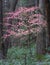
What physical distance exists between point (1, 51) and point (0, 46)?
25 cm

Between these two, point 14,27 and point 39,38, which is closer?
point 39,38

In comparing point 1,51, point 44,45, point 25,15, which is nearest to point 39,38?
point 44,45

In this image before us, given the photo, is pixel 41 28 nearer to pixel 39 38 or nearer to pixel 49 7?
pixel 39 38

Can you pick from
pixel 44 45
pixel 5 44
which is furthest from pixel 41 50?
pixel 5 44

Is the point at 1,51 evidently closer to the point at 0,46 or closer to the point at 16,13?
→ the point at 0,46

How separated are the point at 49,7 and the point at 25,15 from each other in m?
Result: 1.46

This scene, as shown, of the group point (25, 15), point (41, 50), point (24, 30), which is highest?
point (25, 15)

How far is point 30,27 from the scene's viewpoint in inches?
449

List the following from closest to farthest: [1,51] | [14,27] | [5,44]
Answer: [1,51], [5,44], [14,27]

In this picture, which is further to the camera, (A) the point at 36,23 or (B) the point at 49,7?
(B) the point at 49,7

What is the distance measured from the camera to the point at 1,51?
1097 cm

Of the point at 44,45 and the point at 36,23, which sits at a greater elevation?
the point at 36,23

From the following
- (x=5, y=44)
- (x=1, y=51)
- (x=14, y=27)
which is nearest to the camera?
(x=1, y=51)

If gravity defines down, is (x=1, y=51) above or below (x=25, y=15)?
below
